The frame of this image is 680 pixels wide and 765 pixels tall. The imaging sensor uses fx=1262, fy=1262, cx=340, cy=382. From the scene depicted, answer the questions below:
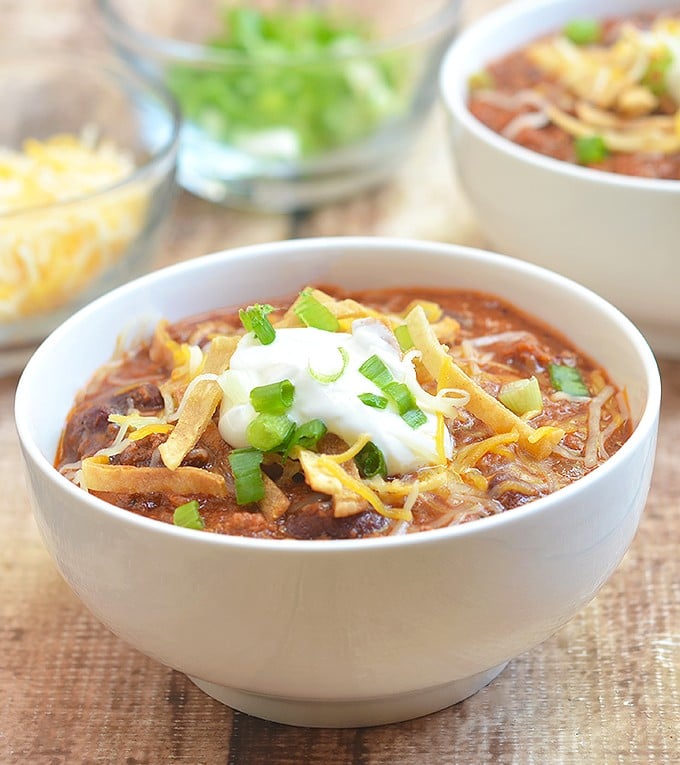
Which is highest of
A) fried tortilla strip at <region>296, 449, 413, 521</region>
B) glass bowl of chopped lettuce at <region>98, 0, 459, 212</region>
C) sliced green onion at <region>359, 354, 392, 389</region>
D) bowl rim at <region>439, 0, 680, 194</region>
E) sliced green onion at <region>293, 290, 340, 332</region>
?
sliced green onion at <region>359, 354, 392, 389</region>

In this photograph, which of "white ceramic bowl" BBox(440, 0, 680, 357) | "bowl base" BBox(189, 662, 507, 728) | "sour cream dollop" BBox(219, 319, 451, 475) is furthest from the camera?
"white ceramic bowl" BBox(440, 0, 680, 357)

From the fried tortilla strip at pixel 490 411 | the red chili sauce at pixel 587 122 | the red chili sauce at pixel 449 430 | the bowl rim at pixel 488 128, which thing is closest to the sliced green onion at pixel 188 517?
the red chili sauce at pixel 449 430

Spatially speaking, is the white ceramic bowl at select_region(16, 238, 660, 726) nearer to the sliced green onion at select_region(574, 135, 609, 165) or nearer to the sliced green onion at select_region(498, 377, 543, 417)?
the sliced green onion at select_region(498, 377, 543, 417)

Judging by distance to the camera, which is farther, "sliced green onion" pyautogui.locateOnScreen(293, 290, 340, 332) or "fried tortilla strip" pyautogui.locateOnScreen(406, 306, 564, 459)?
"sliced green onion" pyautogui.locateOnScreen(293, 290, 340, 332)

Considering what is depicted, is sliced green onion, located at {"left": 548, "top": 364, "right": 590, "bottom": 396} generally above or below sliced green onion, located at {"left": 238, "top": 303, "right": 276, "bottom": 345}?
below

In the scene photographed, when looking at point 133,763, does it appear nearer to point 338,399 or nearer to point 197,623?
point 197,623

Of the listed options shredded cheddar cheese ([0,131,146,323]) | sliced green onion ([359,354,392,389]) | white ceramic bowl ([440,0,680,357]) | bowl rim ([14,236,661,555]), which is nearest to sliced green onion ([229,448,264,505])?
bowl rim ([14,236,661,555])
